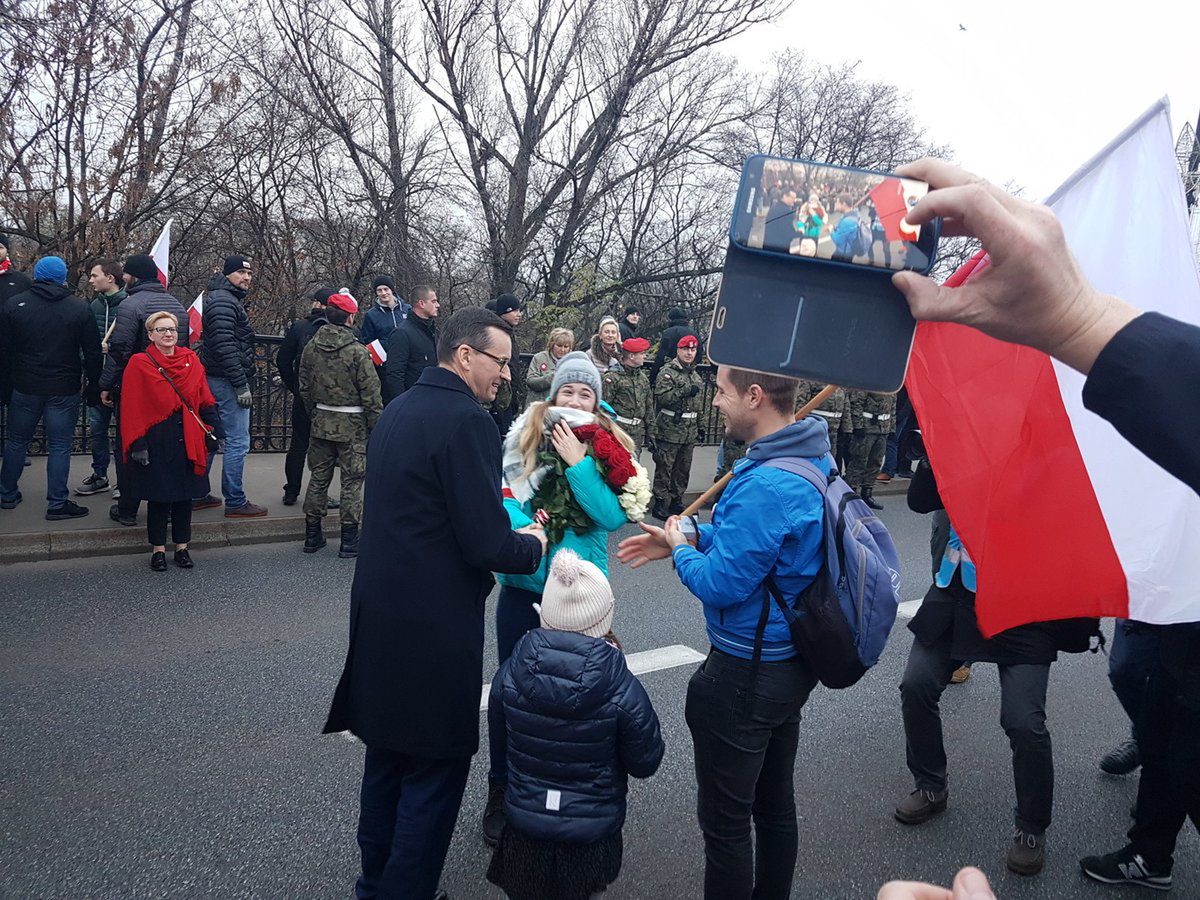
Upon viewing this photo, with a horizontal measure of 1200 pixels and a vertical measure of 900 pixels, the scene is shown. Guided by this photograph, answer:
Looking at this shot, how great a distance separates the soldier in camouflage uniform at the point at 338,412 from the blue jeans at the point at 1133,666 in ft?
18.2

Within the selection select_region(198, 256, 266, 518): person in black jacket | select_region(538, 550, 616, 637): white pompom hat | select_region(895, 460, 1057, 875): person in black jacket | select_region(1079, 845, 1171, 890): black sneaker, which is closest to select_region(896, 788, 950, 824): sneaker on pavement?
select_region(895, 460, 1057, 875): person in black jacket

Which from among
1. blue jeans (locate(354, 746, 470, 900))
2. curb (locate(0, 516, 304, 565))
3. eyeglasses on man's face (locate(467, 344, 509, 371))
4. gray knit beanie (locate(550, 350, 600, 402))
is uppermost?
eyeglasses on man's face (locate(467, 344, 509, 371))

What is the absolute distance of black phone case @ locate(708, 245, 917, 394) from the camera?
1.39 metres

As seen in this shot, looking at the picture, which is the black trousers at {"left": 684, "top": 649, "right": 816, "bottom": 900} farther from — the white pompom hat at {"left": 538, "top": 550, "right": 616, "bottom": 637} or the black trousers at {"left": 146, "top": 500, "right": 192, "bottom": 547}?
the black trousers at {"left": 146, "top": 500, "right": 192, "bottom": 547}

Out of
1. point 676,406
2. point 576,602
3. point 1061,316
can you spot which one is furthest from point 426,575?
point 676,406

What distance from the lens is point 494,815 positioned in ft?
11.2

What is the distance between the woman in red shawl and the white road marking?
3.55 metres

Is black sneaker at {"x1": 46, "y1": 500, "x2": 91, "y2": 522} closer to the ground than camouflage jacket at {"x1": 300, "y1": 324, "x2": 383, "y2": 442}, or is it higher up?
closer to the ground

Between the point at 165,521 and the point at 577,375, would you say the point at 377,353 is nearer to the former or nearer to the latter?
the point at 165,521

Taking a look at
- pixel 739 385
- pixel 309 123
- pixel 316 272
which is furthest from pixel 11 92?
pixel 739 385

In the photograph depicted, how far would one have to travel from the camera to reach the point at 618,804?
2701 mm

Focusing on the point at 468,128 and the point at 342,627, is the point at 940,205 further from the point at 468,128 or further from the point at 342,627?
the point at 468,128

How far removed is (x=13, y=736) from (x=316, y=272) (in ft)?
43.3

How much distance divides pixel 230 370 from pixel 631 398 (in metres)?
4.00
